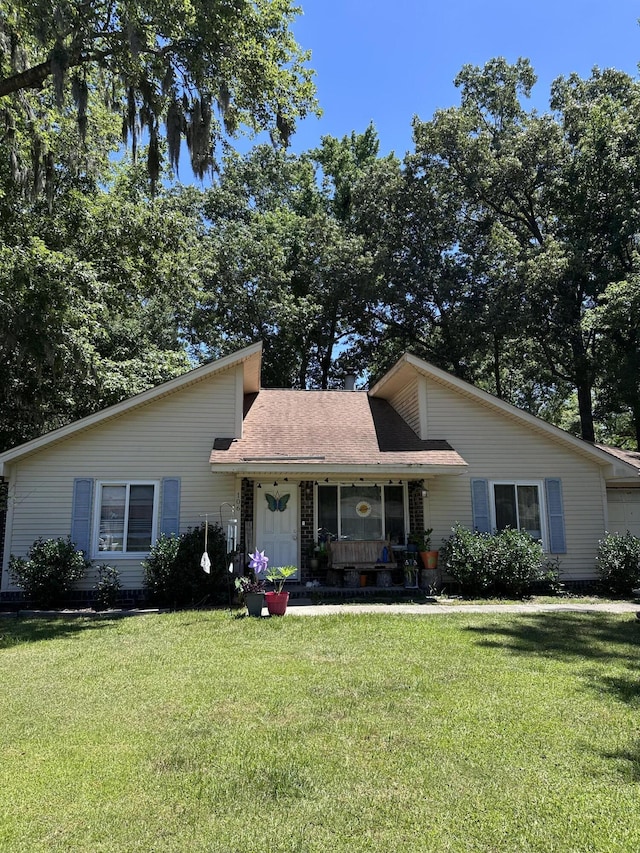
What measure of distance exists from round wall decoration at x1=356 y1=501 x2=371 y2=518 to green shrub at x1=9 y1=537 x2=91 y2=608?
5.93 metres

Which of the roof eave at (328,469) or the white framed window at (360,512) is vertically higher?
the roof eave at (328,469)

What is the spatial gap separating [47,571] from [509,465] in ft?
33.4

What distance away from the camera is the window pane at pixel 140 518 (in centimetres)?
1227

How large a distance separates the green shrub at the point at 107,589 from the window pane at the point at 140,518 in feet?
2.14

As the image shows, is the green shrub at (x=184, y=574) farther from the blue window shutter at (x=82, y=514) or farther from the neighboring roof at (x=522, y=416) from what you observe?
the neighboring roof at (x=522, y=416)

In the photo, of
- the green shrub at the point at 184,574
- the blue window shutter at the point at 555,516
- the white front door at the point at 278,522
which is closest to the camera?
the green shrub at the point at 184,574

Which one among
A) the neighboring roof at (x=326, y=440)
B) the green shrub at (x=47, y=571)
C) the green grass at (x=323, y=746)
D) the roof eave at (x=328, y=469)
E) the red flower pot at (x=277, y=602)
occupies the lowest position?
the green grass at (x=323, y=746)

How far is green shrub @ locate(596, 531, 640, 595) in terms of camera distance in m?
12.7

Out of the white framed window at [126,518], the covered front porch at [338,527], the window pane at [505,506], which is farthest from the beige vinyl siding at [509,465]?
the white framed window at [126,518]

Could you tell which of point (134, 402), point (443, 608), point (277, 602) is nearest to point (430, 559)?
point (443, 608)

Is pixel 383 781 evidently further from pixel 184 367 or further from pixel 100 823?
pixel 184 367

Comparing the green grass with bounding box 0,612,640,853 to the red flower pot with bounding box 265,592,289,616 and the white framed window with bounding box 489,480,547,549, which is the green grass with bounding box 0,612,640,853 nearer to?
the red flower pot with bounding box 265,592,289,616

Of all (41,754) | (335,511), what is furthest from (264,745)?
(335,511)

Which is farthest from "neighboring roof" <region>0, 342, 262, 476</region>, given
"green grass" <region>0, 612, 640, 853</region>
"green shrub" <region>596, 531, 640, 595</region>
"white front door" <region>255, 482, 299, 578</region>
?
"green shrub" <region>596, 531, 640, 595</region>
